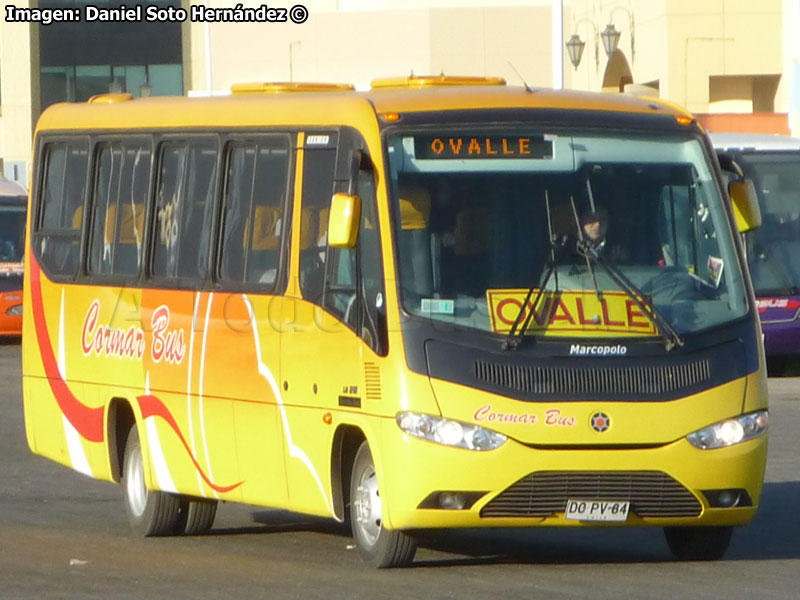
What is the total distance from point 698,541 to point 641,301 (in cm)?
139

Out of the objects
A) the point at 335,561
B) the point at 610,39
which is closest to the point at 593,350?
the point at 335,561

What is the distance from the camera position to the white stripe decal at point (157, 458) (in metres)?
11.7

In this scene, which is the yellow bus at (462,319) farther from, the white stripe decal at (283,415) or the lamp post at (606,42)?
the lamp post at (606,42)

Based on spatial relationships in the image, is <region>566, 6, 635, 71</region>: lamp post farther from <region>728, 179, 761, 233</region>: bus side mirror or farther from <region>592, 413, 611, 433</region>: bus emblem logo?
<region>592, 413, 611, 433</region>: bus emblem logo

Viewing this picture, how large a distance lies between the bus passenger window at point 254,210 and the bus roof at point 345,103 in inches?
7.0

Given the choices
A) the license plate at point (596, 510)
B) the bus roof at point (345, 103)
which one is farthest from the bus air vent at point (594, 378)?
the bus roof at point (345, 103)

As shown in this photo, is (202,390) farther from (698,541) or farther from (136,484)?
(698,541)

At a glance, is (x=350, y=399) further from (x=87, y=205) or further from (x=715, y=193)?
(x=87, y=205)

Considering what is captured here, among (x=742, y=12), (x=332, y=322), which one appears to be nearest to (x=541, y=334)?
(x=332, y=322)

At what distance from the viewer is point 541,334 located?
9602mm

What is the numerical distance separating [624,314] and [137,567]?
2797mm

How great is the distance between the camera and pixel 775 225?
25078 millimetres

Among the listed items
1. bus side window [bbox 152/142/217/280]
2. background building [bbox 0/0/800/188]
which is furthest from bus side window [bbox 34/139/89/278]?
background building [bbox 0/0/800/188]

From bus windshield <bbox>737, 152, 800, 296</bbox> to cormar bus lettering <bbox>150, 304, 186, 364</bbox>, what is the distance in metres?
13.7
